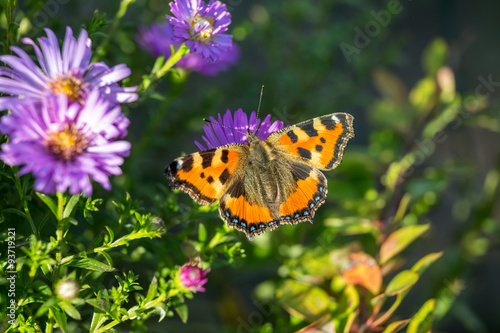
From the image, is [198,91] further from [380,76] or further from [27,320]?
[27,320]

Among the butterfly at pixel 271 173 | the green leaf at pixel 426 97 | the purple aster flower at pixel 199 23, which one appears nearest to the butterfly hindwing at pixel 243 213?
the butterfly at pixel 271 173

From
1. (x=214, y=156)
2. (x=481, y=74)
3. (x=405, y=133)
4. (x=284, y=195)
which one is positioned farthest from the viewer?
(x=481, y=74)

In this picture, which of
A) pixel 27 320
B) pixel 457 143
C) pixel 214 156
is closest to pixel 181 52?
pixel 214 156

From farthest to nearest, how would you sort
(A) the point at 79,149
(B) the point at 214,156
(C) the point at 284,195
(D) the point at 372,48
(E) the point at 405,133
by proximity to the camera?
1. (D) the point at 372,48
2. (E) the point at 405,133
3. (C) the point at 284,195
4. (B) the point at 214,156
5. (A) the point at 79,149

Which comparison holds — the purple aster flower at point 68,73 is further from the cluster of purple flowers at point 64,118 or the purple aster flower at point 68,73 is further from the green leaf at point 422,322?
the green leaf at point 422,322

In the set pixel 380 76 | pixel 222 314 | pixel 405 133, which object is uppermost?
pixel 380 76

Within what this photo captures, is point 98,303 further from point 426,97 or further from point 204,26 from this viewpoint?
point 426,97

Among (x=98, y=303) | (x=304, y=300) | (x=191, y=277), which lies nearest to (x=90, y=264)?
(x=98, y=303)
